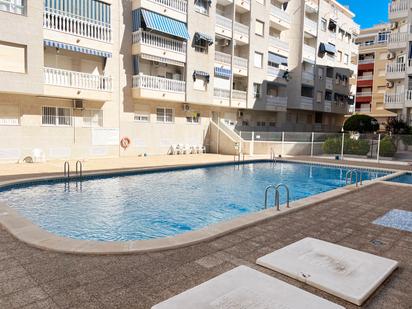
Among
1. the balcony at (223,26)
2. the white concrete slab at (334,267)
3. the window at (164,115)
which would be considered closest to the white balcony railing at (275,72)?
the balcony at (223,26)

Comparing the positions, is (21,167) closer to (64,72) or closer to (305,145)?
(64,72)

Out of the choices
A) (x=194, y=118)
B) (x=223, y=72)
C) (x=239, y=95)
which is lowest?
(x=194, y=118)

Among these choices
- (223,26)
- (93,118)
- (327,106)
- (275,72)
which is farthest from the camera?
(327,106)

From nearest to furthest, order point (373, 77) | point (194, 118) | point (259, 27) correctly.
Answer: point (194, 118) < point (259, 27) < point (373, 77)

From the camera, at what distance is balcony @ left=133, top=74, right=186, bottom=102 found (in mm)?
21250

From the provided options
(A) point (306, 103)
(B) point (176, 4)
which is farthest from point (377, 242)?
(A) point (306, 103)

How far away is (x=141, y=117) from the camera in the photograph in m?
22.7

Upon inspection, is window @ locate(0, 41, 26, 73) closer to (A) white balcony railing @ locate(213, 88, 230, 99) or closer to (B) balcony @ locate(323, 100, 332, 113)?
(A) white balcony railing @ locate(213, 88, 230, 99)

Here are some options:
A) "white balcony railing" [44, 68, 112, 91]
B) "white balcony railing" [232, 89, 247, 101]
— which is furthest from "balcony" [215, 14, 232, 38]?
"white balcony railing" [44, 68, 112, 91]

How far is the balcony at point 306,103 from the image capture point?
3588 cm

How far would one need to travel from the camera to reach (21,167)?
50.0 ft

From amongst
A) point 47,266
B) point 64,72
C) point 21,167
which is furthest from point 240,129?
point 47,266

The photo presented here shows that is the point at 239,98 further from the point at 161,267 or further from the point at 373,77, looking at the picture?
the point at 373,77

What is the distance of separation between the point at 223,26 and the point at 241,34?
2.43 metres
